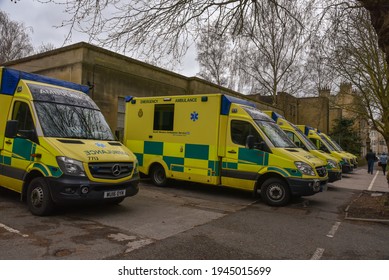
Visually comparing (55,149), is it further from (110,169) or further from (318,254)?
(318,254)

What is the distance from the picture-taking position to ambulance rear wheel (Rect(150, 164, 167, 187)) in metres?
10.4

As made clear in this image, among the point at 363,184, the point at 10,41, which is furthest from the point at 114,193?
the point at 10,41

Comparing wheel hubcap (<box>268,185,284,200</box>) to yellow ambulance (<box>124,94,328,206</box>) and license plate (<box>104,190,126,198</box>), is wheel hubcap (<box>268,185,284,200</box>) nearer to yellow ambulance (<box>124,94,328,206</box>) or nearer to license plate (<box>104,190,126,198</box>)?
yellow ambulance (<box>124,94,328,206</box>)

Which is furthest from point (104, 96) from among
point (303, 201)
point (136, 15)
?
point (303, 201)

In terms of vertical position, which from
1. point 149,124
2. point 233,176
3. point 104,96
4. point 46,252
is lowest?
point 46,252

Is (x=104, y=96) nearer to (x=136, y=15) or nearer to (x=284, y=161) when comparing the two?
(x=136, y=15)

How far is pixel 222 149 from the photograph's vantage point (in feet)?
30.1

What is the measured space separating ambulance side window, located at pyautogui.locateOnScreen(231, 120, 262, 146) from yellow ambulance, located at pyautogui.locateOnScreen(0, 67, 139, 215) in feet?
10.9

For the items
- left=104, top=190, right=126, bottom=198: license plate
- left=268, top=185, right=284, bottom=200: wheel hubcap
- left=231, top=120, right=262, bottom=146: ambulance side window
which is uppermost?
left=231, top=120, right=262, bottom=146: ambulance side window

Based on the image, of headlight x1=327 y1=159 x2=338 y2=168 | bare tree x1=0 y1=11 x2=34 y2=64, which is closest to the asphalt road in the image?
headlight x1=327 y1=159 x2=338 y2=168

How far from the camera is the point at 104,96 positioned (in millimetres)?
13344

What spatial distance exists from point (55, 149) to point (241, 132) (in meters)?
4.93
